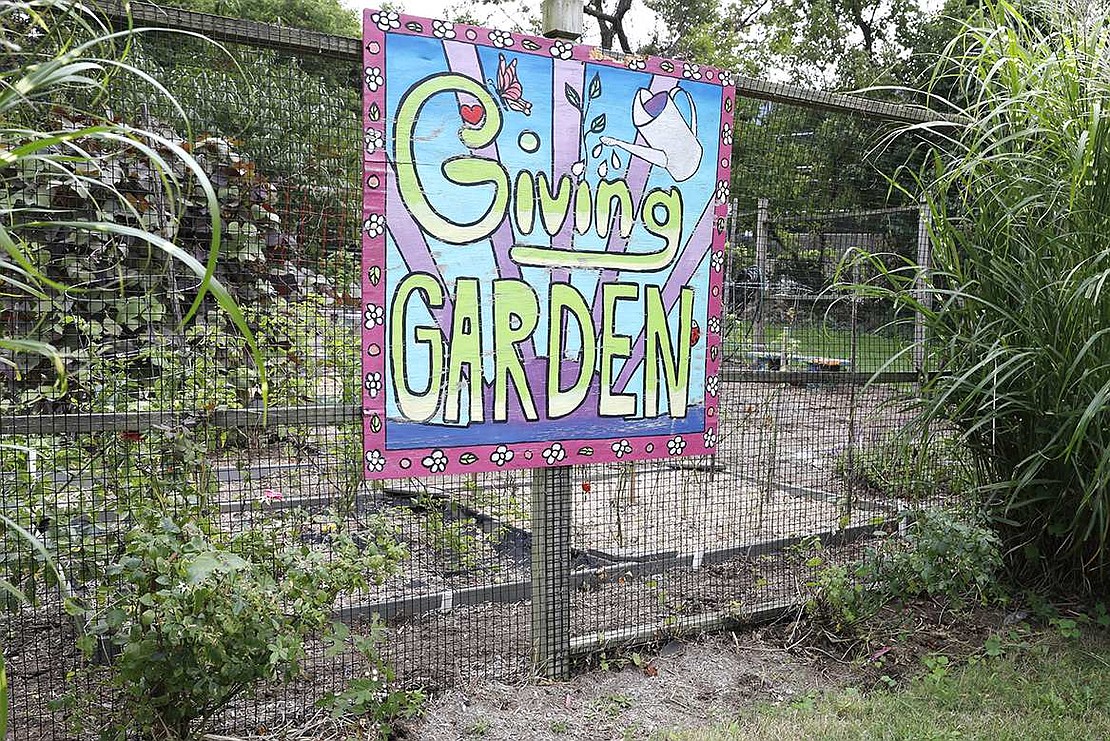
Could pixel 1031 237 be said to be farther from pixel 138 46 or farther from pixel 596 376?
pixel 138 46

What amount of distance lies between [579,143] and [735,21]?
933 inches

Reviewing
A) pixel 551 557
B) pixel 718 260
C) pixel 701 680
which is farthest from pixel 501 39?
pixel 701 680

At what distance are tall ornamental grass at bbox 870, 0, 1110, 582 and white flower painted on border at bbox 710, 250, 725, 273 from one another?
0.63m

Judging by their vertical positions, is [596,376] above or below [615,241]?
below

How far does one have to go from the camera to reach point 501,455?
2.51 metres

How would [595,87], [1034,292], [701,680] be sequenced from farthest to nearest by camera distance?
[1034,292] < [701,680] < [595,87]

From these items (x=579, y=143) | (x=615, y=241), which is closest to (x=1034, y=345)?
(x=615, y=241)

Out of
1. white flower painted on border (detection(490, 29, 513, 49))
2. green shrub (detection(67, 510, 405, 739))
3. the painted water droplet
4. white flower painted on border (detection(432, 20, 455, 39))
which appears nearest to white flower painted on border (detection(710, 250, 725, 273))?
the painted water droplet

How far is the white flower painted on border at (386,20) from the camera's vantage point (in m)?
2.25

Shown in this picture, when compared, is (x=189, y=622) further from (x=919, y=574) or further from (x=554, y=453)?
(x=919, y=574)

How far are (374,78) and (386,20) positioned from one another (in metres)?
0.16

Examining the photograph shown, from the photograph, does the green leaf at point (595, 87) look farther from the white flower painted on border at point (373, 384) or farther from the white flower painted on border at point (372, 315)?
the white flower painted on border at point (373, 384)

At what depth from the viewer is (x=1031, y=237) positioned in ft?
9.75

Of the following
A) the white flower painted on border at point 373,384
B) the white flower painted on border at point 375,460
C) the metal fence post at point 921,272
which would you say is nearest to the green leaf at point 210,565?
the white flower painted on border at point 375,460
